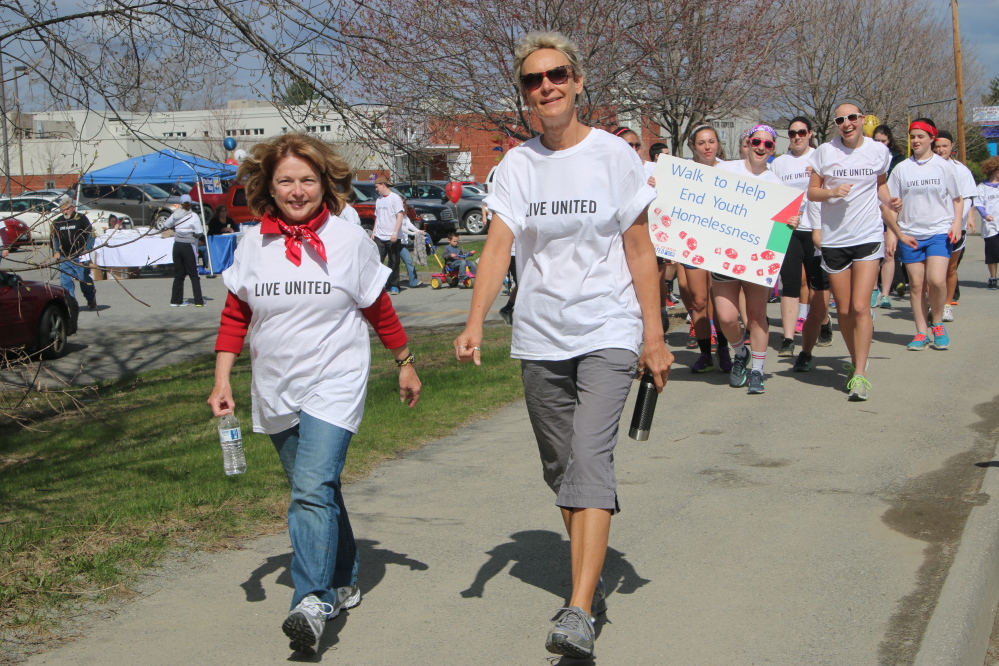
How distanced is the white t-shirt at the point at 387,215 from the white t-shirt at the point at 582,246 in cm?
1510

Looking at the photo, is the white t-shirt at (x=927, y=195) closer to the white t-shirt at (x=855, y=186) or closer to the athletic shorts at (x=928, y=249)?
the athletic shorts at (x=928, y=249)

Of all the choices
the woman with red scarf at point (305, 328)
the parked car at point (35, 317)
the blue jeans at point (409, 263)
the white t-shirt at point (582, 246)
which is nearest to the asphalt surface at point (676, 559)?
the woman with red scarf at point (305, 328)

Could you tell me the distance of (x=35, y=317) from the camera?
1347 centimetres

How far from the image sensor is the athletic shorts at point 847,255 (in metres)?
7.77

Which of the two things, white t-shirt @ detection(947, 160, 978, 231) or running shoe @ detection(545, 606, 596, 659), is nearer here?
running shoe @ detection(545, 606, 596, 659)

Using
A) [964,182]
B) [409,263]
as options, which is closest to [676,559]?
[964,182]

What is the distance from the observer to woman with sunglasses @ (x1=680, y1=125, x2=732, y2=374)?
8.62 m

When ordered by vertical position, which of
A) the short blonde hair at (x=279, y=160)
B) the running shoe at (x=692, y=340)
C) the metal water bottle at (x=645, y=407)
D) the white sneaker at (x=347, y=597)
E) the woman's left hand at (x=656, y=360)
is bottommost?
the white sneaker at (x=347, y=597)

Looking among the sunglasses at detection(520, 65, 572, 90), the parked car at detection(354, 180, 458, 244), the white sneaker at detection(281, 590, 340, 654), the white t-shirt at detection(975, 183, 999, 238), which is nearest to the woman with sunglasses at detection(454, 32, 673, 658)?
the sunglasses at detection(520, 65, 572, 90)

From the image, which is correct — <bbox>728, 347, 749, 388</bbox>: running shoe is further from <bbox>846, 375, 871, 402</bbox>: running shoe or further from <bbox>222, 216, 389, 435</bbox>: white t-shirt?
<bbox>222, 216, 389, 435</bbox>: white t-shirt

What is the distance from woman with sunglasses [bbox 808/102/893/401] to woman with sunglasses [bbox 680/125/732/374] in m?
0.99

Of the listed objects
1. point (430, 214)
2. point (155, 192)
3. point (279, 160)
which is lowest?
point (279, 160)

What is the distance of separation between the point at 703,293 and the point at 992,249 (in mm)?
8156

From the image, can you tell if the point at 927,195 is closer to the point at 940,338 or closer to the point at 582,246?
the point at 940,338
